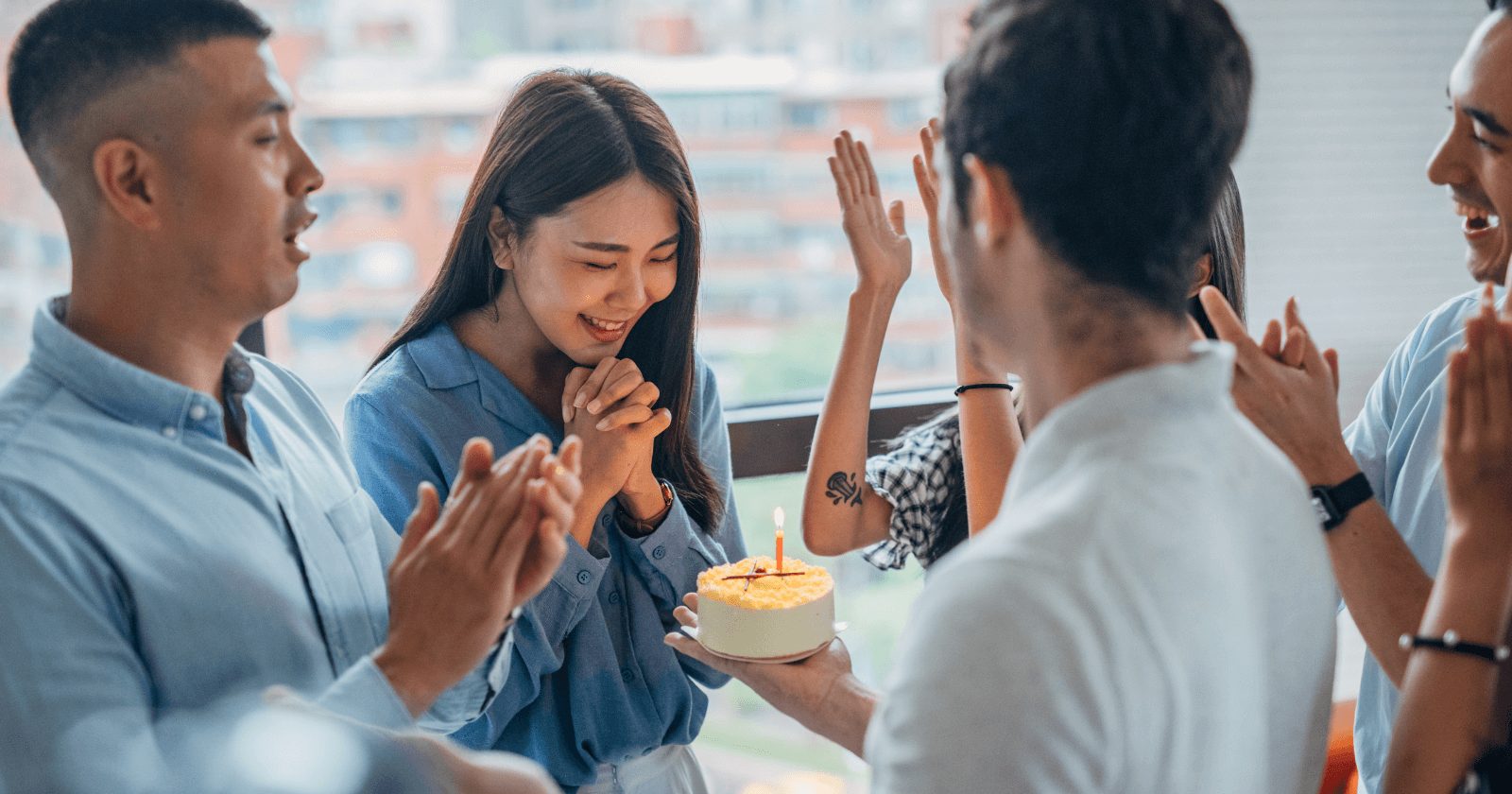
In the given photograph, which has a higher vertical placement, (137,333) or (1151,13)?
(1151,13)

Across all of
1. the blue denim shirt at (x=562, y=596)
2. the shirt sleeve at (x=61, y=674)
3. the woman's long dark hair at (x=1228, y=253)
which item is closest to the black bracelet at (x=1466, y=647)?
the woman's long dark hair at (x=1228, y=253)

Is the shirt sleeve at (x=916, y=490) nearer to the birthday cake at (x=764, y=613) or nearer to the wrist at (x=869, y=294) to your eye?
the wrist at (x=869, y=294)

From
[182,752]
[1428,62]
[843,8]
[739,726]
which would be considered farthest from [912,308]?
[182,752]

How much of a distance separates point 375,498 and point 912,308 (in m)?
1.56

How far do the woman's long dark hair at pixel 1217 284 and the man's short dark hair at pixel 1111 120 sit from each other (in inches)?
37.6

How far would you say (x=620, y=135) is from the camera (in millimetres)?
1898

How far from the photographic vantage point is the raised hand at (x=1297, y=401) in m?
1.50

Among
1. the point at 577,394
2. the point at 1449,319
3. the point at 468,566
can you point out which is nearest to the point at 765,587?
the point at 577,394

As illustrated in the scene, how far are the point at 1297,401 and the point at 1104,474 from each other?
0.66 metres

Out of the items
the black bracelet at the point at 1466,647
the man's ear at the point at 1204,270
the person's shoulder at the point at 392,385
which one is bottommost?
the black bracelet at the point at 1466,647

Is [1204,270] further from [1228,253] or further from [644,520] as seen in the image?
[644,520]

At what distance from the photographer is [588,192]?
186 centimetres

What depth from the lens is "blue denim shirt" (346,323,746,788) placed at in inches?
71.3

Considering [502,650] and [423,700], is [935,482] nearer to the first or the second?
[502,650]
